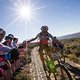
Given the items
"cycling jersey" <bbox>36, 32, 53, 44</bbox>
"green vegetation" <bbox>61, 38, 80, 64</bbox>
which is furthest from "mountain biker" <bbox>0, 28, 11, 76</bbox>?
"green vegetation" <bbox>61, 38, 80, 64</bbox>

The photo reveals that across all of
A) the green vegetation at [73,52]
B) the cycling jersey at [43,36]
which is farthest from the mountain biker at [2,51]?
the green vegetation at [73,52]

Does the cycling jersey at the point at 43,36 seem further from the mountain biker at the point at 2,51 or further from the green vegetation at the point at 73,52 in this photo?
the green vegetation at the point at 73,52

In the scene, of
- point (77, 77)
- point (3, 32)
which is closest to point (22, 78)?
point (77, 77)

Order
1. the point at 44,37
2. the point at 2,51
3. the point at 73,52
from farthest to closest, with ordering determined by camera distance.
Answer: the point at 73,52, the point at 44,37, the point at 2,51

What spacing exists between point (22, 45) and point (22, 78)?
20.0 ft

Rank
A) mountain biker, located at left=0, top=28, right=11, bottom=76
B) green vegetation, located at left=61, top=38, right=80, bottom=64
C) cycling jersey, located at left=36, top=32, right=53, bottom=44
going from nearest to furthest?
mountain biker, located at left=0, top=28, right=11, bottom=76 → cycling jersey, located at left=36, top=32, right=53, bottom=44 → green vegetation, located at left=61, top=38, right=80, bottom=64

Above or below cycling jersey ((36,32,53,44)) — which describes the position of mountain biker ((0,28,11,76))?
below

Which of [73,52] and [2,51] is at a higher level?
[73,52]

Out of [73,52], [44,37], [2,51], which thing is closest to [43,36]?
[44,37]

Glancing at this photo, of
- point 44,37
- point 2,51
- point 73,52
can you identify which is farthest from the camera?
point 73,52

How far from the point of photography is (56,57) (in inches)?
360

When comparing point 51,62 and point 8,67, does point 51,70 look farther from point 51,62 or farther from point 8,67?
point 8,67

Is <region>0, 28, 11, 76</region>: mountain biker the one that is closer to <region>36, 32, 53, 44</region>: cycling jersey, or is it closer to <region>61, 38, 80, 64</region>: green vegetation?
<region>36, 32, 53, 44</region>: cycling jersey

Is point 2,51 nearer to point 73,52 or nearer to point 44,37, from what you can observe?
point 44,37
